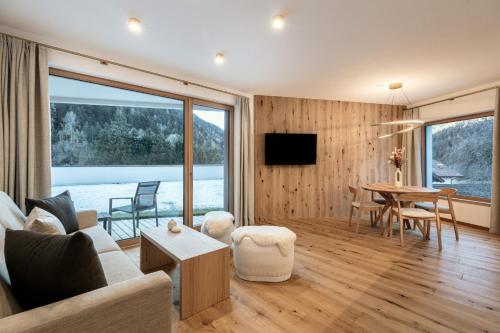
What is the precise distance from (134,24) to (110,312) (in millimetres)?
2287

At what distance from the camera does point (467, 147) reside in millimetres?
4551

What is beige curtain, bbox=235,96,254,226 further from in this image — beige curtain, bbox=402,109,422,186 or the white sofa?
beige curtain, bbox=402,109,422,186

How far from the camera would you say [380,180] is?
18.0ft

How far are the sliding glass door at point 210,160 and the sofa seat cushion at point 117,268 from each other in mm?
2148

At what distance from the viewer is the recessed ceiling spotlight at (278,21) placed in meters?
2.12

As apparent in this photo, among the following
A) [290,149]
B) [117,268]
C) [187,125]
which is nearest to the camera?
[117,268]

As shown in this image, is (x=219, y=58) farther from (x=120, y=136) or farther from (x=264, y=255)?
(x=264, y=255)

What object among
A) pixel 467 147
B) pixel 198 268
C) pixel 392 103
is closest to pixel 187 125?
pixel 198 268

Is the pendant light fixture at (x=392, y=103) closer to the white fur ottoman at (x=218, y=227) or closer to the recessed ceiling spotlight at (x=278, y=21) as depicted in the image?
the recessed ceiling spotlight at (x=278, y=21)

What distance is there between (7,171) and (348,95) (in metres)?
5.04

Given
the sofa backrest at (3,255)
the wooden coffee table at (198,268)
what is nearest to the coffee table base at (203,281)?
the wooden coffee table at (198,268)

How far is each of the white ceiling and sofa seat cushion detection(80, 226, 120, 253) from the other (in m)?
1.95

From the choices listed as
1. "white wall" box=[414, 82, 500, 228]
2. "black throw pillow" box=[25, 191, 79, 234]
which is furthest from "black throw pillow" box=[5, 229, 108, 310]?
"white wall" box=[414, 82, 500, 228]

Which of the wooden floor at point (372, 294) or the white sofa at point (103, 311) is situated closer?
the white sofa at point (103, 311)
